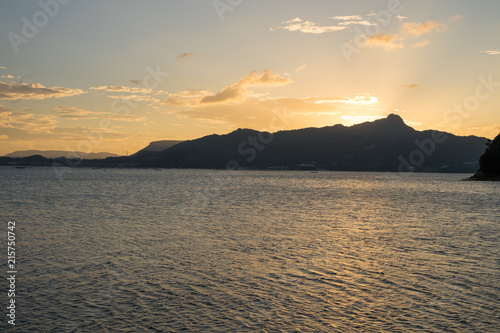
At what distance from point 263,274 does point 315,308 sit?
6664mm

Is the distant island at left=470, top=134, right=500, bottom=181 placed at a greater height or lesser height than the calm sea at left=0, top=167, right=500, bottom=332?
greater

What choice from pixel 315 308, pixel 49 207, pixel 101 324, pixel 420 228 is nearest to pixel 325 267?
pixel 315 308

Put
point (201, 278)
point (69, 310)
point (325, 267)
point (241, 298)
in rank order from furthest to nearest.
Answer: point (325, 267)
point (201, 278)
point (241, 298)
point (69, 310)

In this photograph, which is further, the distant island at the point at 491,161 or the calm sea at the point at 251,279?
the distant island at the point at 491,161

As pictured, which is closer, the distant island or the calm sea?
the calm sea

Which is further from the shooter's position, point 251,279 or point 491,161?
point 491,161

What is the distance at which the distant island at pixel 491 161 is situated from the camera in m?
174

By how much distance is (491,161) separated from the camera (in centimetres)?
18188

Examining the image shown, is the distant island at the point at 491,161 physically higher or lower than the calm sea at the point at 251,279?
higher

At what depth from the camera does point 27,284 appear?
888 inches

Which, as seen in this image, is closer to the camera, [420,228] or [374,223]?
[420,228]

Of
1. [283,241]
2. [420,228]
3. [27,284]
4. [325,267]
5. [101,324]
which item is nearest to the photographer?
[101,324]

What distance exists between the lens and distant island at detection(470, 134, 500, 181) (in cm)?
17418

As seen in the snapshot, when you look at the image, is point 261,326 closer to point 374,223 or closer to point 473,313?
point 473,313
